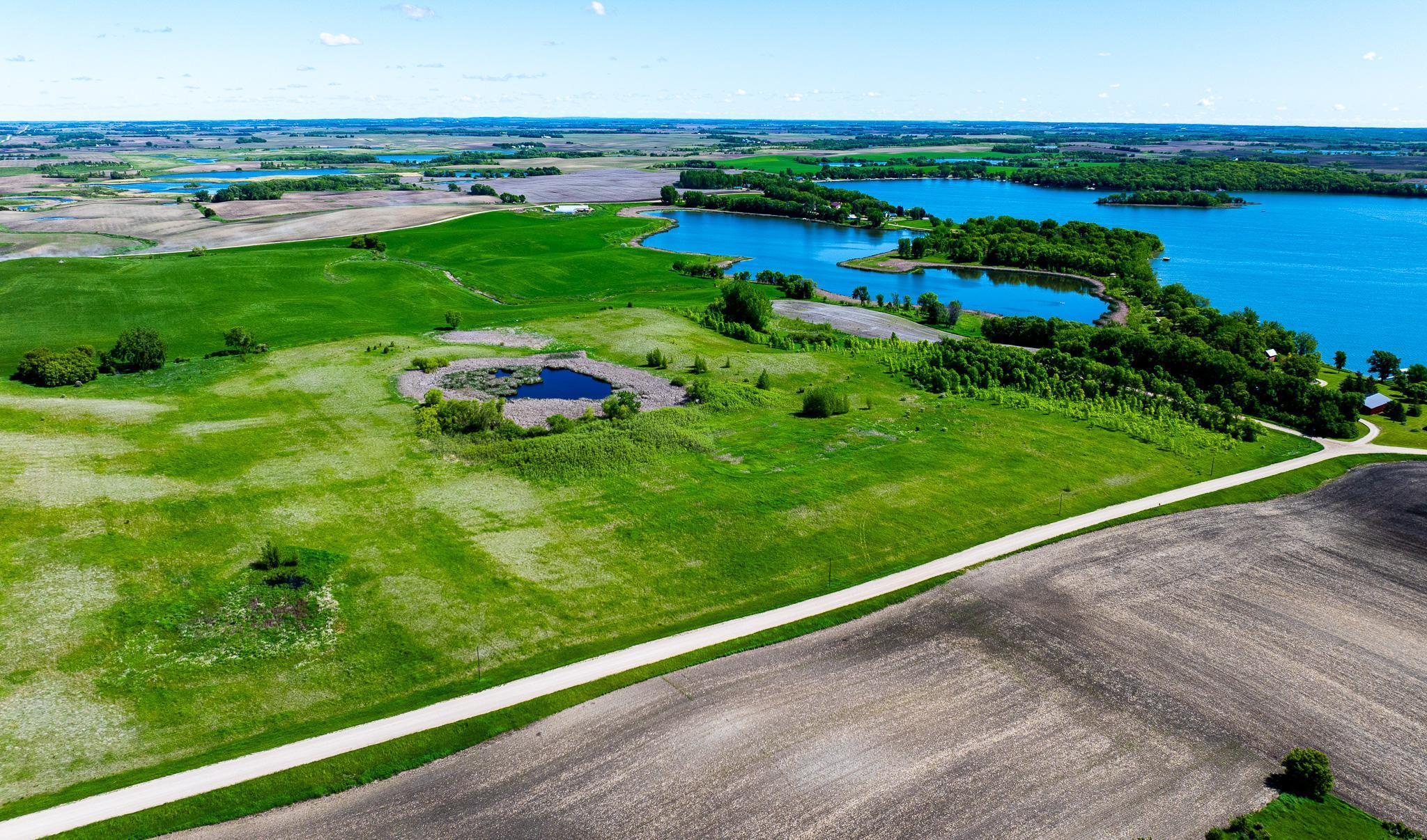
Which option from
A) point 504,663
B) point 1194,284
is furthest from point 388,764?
point 1194,284

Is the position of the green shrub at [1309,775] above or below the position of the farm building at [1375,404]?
below

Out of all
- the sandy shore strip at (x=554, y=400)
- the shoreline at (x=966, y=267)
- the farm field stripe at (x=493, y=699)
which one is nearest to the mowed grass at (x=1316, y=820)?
the farm field stripe at (x=493, y=699)

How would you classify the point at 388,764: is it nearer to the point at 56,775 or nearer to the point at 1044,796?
the point at 56,775

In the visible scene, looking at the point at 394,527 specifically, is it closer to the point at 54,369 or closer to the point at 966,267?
the point at 54,369

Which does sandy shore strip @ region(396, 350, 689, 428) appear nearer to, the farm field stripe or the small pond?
the small pond

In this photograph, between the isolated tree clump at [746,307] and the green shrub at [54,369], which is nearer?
the green shrub at [54,369]

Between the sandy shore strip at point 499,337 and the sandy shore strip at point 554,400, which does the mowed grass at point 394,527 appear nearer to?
the sandy shore strip at point 554,400
